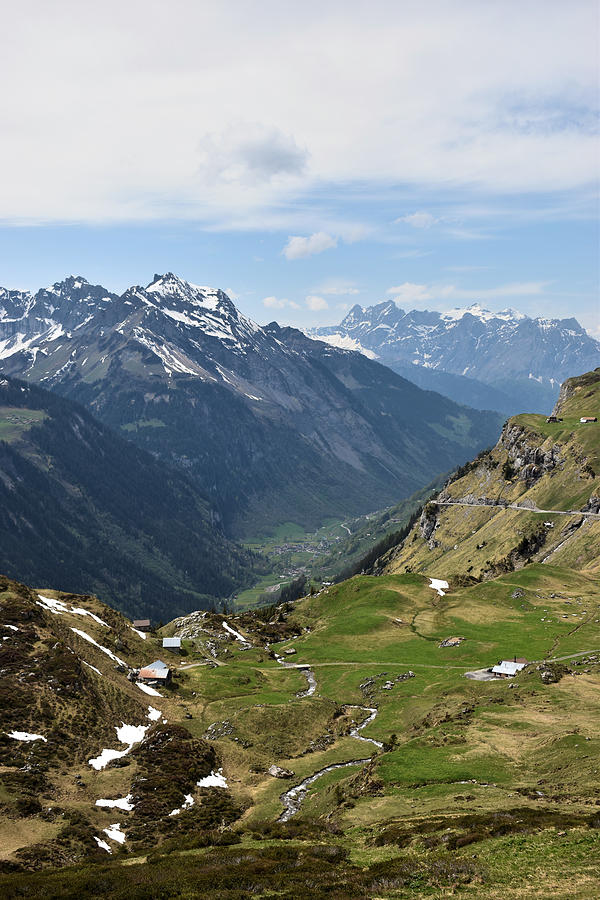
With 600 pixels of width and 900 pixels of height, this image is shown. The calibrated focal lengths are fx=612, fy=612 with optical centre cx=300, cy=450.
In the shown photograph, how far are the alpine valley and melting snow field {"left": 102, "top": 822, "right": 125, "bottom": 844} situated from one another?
16 cm

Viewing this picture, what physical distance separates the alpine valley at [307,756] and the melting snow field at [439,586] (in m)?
22.9

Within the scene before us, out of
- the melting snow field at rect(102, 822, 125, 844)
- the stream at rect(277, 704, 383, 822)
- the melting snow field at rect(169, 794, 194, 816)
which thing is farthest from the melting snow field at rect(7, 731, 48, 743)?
the stream at rect(277, 704, 383, 822)

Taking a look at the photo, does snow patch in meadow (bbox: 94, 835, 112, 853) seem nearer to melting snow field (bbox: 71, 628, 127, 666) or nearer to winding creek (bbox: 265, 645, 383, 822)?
winding creek (bbox: 265, 645, 383, 822)

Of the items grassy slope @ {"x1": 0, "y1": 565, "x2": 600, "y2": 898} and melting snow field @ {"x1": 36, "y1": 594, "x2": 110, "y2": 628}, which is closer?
grassy slope @ {"x1": 0, "y1": 565, "x2": 600, "y2": 898}

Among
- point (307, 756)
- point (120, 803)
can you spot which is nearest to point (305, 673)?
point (307, 756)

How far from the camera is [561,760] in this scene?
63.0 meters

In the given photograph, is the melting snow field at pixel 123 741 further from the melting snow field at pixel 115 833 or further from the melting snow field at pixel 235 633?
the melting snow field at pixel 235 633

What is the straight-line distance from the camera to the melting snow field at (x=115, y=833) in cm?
6008

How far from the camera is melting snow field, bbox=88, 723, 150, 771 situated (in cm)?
7494

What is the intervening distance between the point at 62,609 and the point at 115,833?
6343 centimetres

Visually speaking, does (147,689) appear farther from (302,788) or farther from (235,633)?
(235,633)

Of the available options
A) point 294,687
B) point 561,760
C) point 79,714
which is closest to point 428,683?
point 294,687

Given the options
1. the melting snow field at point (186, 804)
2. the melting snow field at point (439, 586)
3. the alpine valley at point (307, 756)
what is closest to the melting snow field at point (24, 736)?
the alpine valley at point (307, 756)

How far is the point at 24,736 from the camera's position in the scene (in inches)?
2874
